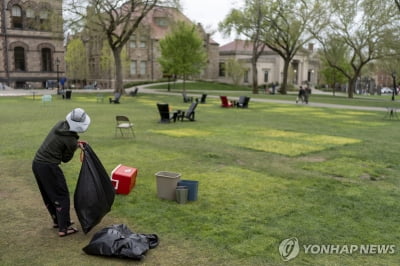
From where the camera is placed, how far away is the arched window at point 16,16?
2079 inches

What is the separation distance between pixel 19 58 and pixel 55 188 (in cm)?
5420

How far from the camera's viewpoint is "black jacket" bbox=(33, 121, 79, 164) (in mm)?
5195

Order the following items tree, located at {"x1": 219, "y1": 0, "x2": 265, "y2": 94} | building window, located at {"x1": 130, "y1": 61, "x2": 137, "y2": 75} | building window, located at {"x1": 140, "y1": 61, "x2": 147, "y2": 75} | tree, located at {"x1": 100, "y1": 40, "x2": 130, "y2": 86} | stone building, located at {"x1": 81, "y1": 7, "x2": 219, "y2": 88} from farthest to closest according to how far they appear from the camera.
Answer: building window, located at {"x1": 140, "y1": 61, "x2": 147, "y2": 75} < building window, located at {"x1": 130, "y1": 61, "x2": 137, "y2": 75} < stone building, located at {"x1": 81, "y1": 7, "x2": 219, "y2": 88} < tree, located at {"x1": 100, "y1": 40, "x2": 130, "y2": 86} < tree, located at {"x1": 219, "y1": 0, "x2": 265, "y2": 94}

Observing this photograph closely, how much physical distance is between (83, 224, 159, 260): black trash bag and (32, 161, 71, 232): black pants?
0.69m

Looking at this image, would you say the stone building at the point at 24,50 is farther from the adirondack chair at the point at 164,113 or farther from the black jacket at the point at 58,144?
the black jacket at the point at 58,144

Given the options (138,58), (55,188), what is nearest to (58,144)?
(55,188)

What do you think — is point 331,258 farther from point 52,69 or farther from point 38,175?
point 52,69

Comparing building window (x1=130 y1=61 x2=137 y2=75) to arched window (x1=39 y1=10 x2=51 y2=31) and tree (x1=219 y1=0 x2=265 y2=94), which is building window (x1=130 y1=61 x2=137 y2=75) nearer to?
arched window (x1=39 y1=10 x2=51 y2=31)

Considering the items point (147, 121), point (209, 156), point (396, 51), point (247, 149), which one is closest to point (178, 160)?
point (209, 156)

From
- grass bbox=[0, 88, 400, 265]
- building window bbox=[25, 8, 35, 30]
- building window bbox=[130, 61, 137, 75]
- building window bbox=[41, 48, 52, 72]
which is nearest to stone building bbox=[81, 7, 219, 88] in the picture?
building window bbox=[130, 61, 137, 75]

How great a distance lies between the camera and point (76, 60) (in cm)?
6069

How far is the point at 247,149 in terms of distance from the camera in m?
12.1

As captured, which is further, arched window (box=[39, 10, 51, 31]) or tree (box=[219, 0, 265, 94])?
tree (box=[219, 0, 265, 94])

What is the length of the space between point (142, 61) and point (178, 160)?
52695mm
